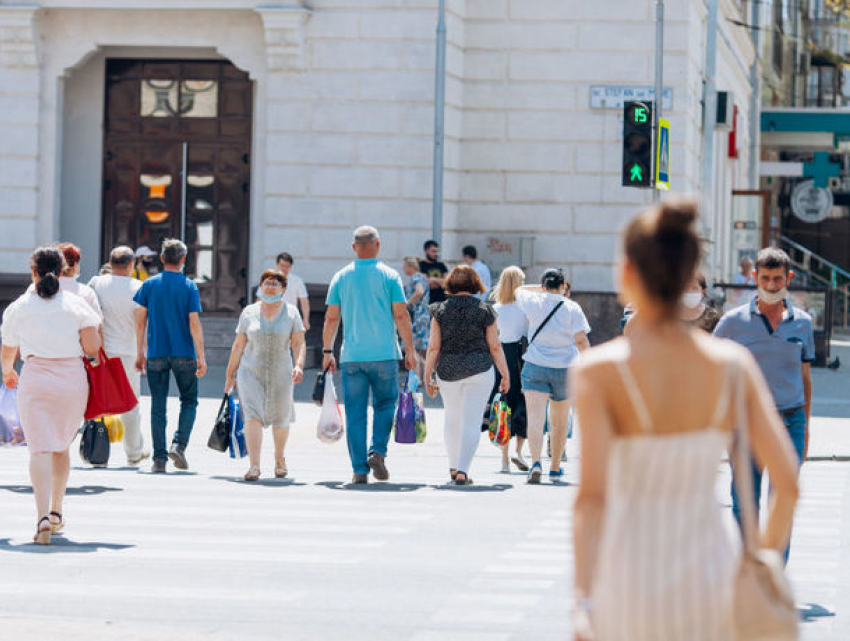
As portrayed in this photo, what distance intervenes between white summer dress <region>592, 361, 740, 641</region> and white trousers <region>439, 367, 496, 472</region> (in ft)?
31.9

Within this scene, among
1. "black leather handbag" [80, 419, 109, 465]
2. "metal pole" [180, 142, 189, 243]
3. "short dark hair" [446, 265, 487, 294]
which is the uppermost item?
"metal pole" [180, 142, 189, 243]

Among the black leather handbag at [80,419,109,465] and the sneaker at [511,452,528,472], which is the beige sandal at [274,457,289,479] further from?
the sneaker at [511,452,528,472]

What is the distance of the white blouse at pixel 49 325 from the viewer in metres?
10.4

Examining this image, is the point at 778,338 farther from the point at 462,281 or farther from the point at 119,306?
the point at 119,306

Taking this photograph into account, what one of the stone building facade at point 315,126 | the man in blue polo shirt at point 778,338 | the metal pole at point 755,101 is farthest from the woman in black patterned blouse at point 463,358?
the metal pole at point 755,101

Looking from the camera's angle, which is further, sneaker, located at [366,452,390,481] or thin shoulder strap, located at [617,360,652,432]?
sneaker, located at [366,452,390,481]

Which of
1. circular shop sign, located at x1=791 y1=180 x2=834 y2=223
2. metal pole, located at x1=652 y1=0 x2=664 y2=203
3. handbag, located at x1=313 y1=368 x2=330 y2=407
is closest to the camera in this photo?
handbag, located at x1=313 y1=368 x2=330 y2=407

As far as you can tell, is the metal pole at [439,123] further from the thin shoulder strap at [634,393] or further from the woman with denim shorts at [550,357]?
the thin shoulder strap at [634,393]

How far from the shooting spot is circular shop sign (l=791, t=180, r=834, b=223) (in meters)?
45.4

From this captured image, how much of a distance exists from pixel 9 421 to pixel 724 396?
8.63 meters

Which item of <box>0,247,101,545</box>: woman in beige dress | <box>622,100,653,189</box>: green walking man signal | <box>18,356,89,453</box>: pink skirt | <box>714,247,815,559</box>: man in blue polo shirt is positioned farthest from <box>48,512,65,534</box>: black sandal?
<box>622,100,653,189</box>: green walking man signal

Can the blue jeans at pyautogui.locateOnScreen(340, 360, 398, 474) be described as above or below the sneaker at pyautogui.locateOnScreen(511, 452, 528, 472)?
above

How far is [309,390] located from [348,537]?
37.7ft

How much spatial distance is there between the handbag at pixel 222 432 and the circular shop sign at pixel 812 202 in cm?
3318
